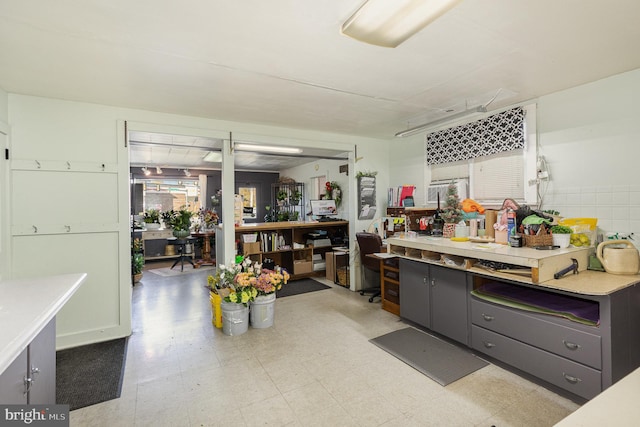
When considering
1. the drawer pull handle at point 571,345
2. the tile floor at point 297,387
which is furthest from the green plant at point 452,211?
the drawer pull handle at point 571,345

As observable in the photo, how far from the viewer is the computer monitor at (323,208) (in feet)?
20.6

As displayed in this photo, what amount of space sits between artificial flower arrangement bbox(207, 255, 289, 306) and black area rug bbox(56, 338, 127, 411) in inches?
42.6

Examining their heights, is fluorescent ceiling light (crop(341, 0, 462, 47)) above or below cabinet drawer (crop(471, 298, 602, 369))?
above

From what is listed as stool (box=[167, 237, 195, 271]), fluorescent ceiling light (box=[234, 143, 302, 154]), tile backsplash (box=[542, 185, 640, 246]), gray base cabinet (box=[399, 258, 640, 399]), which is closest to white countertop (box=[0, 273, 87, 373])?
fluorescent ceiling light (box=[234, 143, 302, 154])

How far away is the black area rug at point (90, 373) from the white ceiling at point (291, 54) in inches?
99.6

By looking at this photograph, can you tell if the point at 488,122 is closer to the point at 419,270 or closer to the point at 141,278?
the point at 419,270

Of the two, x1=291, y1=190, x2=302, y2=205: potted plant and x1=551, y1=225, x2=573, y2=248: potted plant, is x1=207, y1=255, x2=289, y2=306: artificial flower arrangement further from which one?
x1=291, y1=190, x2=302, y2=205: potted plant

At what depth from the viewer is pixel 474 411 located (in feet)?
6.70

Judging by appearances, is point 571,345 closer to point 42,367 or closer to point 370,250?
point 370,250

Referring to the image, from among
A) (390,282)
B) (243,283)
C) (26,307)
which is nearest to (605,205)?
(390,282)

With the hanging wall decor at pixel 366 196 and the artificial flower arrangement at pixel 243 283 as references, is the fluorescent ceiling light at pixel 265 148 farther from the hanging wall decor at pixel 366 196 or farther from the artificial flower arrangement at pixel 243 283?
the artificial flower arrangement at pixel 243 283

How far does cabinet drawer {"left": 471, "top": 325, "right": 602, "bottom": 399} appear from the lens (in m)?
2.01

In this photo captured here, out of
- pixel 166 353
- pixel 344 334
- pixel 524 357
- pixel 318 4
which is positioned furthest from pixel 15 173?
pixel 524 357

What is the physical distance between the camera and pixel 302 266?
18.9 ft
